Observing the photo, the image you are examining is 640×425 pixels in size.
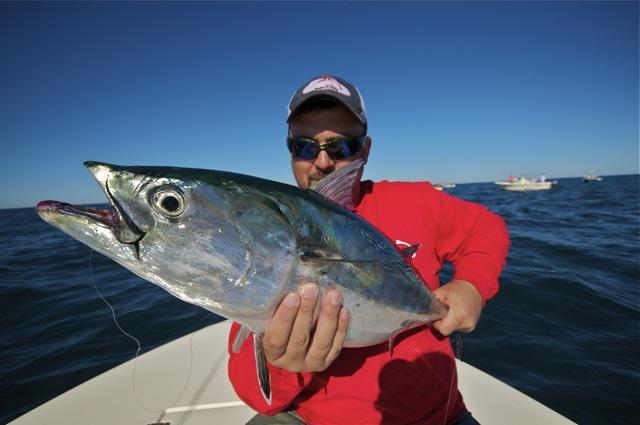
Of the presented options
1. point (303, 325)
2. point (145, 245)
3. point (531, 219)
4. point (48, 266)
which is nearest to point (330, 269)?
point (303, 325)

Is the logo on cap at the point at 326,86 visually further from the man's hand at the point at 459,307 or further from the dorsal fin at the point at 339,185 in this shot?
the man's hand at the point at 459,307

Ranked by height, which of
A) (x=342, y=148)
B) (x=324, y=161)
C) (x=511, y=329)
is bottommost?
(x=511, y=329)

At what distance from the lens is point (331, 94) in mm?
2361

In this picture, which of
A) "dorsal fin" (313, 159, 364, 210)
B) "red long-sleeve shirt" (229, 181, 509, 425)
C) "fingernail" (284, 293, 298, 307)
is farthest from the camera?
"red long-sleeve shirt" (229, 181, 509, 425)

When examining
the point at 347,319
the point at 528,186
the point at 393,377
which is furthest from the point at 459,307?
the point at 528,186

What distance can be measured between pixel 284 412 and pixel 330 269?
1445 millimetres

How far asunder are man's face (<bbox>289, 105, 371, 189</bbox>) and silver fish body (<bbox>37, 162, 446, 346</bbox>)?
966mm

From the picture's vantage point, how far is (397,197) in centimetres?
258

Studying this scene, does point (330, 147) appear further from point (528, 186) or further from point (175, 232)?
point (528, 186)

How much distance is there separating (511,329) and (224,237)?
244 inches

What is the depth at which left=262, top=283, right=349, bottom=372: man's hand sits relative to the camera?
4.56ft

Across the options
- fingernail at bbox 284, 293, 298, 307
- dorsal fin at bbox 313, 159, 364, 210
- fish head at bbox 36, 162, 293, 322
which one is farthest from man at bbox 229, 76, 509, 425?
dorsal fin at bbox 313, 159, 364, 210

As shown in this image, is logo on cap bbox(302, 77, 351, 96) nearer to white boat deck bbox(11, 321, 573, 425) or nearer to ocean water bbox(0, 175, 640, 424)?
white boat deck bbox(11, 321, 573, 425)

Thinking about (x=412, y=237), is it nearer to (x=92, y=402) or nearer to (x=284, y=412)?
(x=284, y=412)
